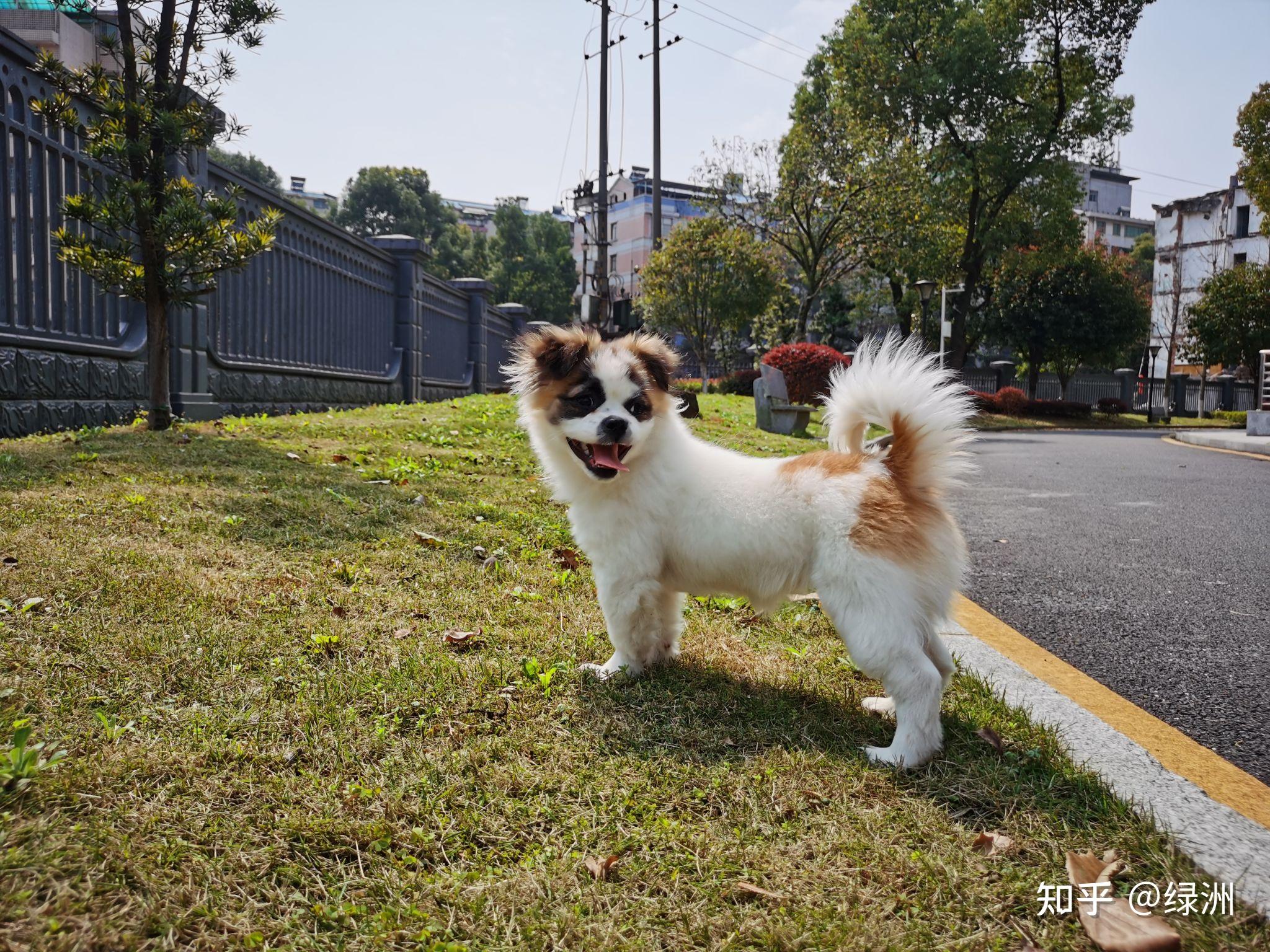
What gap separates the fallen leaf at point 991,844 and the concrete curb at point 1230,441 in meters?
16.1

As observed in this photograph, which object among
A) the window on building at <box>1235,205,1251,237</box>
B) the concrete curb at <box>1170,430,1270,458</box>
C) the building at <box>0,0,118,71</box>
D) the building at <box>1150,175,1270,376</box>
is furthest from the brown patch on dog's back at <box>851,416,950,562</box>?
the window on building at <box>1235,205,1251,237</box>

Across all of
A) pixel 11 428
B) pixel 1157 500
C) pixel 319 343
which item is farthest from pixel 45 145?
pixel 1157 500

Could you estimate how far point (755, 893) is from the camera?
177 centimetres

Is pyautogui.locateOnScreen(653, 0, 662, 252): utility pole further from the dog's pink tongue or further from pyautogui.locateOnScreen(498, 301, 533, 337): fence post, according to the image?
the dog's pink tongue

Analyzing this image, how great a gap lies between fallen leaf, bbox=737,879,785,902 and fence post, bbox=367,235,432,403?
14.0 m

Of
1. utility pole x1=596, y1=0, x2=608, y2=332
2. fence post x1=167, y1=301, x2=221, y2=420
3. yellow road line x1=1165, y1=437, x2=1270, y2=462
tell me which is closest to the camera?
fence post x1=167, y1=301, x2=221, y2=420

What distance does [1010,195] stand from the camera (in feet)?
90.3

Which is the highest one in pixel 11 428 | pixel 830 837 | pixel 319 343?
pixel 319 343

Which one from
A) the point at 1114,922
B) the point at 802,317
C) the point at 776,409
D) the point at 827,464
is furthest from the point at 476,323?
the point at 1114,922

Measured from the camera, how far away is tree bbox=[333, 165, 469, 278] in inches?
2414

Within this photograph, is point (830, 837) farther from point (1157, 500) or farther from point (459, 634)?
point (1157, 500)

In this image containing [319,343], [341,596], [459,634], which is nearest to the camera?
[459,634]

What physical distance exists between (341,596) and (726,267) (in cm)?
2975

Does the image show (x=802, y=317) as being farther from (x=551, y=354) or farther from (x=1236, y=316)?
Result: (x=551, y=354)
